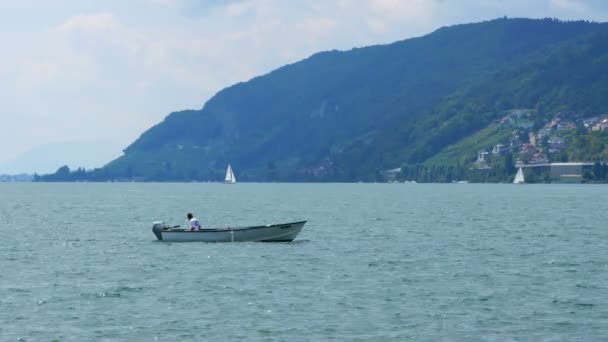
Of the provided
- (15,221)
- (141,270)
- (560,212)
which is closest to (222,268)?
(141,270)

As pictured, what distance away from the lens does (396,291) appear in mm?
60938

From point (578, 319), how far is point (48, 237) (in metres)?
71.2

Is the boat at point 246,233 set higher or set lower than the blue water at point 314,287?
higher

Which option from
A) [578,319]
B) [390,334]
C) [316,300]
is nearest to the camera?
[390,334]

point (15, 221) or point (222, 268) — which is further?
point (15, 221)

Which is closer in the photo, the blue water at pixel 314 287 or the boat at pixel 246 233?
the blue water at pixel 314 287

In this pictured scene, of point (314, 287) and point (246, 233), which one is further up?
point (246, 233)

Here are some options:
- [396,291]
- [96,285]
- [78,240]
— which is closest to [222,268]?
[96,285]

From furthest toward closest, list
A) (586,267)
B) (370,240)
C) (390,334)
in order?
(370,240)
(586,267)
(390,334)

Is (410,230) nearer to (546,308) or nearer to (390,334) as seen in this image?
(546,308)

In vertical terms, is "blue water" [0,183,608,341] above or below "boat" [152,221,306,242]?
below

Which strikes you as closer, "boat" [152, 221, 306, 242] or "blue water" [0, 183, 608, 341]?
"blue water" [0, 183, 608, 341]

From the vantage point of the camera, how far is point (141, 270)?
241ft

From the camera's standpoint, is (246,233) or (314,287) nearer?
(314,287)
